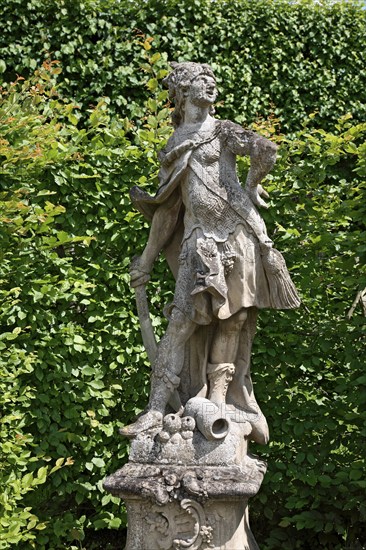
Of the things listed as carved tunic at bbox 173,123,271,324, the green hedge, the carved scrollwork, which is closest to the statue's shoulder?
carved tunic at bbox 173,123,271,324

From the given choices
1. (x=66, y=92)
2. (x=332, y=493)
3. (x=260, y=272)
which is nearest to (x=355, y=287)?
(x=332, y=493)

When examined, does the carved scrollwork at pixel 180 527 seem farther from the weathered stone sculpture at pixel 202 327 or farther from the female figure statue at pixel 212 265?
the female figure statue at pixel 212 265

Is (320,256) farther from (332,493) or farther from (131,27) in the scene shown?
(131,27)

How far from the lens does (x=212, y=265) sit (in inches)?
183

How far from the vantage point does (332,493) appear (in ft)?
20.4

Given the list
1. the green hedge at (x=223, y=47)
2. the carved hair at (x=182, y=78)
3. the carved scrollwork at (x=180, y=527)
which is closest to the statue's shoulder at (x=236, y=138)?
the carved hair at (x=182, y=78)

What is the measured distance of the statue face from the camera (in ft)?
15.9

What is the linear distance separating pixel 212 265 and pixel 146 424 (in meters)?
0.83

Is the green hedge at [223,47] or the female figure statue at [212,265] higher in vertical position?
the green hedge at [223,47]

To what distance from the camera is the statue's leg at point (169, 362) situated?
15.4ft

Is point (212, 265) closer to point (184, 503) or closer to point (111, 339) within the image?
point (184, 503)

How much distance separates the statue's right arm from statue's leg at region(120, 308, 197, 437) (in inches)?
15.1

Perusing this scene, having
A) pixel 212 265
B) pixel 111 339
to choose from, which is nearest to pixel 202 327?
→ pixel 212 265

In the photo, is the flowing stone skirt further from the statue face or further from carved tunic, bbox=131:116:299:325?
the statue face
